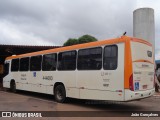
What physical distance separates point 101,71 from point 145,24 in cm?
1167

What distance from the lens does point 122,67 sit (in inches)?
376

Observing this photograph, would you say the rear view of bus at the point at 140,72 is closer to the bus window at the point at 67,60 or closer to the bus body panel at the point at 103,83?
the bus body panel at the point at 103,83

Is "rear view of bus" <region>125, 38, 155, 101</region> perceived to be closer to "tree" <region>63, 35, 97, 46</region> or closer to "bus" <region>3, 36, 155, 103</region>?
"bus" <region>3, 36, 155, 103</region>

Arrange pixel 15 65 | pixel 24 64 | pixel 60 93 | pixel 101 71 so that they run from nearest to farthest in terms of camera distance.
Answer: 1. pixel 101 71
2. pixel 60 93
3. pixel 24 64
4. pixel 15 65

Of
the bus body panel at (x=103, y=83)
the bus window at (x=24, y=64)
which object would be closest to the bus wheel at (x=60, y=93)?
the bus body panel at (x=103, y=83)

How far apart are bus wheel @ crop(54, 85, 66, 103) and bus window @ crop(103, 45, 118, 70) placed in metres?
3.33

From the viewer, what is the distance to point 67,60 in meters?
12.5

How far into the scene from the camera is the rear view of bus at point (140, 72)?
30.9ft

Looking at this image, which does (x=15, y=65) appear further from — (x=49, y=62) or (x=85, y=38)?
(x=85, y=38)

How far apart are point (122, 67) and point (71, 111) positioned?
115 inches

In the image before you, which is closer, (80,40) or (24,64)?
(24,64)

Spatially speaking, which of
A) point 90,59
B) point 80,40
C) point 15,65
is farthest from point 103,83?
point 80,40

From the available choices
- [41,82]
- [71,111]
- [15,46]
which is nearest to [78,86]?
[71,111]

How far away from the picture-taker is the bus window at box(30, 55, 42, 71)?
14.9m
